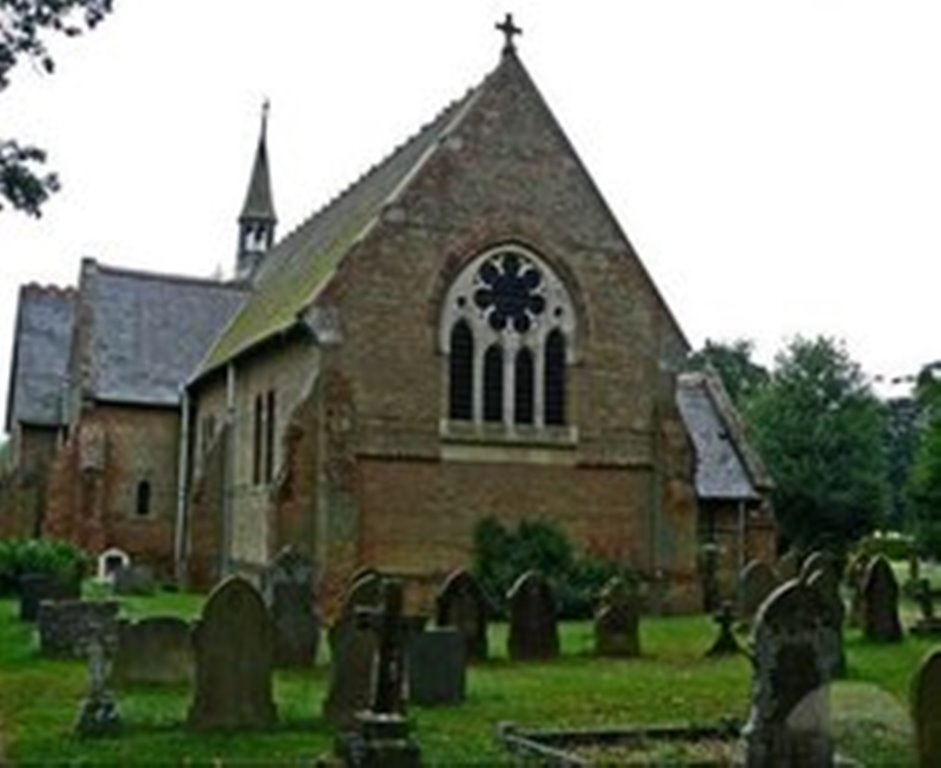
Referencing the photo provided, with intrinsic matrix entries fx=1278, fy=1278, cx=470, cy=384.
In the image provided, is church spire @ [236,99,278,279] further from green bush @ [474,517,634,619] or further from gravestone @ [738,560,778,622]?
gravestone @ [738,560,778,622]

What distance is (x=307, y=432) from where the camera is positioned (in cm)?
2569

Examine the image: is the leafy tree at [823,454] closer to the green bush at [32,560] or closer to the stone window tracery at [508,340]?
the stone window tracery at [508,340]

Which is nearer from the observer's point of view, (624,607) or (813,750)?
(813,750)

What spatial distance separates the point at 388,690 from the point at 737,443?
91.6 feet

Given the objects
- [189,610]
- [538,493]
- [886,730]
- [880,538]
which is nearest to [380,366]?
[538,493]

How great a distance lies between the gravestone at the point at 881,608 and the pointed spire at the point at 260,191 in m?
40.1

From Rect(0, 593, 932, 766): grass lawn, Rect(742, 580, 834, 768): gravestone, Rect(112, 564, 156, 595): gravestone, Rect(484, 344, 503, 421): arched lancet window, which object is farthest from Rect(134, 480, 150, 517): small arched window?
Rect(742, 580, 834, 768): gravestone

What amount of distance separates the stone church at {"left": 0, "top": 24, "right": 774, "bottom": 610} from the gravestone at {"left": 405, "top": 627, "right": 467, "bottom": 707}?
35.4ft

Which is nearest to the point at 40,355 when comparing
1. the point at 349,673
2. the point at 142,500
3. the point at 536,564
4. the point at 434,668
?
the point at 142,500

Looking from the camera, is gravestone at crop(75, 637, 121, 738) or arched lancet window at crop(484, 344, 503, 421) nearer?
gravestone at crop(75, 637, 121, 738)

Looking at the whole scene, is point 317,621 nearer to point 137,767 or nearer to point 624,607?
point 624,607

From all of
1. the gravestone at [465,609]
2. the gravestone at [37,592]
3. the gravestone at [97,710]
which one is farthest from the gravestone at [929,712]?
the gravestone at [37,592]

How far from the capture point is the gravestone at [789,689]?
31.7 ft

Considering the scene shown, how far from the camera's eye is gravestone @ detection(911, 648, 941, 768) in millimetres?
10023
